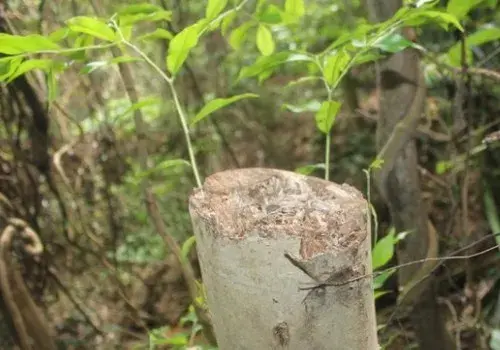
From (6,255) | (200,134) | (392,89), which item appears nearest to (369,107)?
(200,134)

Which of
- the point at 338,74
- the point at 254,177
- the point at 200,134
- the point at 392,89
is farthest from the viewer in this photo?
the point at 200,134

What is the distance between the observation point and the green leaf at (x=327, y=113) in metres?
Answer: 0.73

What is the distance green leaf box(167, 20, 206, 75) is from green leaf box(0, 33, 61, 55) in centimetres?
13

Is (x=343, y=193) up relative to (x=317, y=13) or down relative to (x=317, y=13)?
down

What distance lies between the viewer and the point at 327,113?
0.75 metres

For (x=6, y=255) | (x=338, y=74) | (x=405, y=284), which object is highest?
(x=338, y=74)

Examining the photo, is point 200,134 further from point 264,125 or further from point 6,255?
point 6,255

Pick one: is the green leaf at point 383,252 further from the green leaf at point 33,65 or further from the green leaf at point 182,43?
the green leaf at point 33,65

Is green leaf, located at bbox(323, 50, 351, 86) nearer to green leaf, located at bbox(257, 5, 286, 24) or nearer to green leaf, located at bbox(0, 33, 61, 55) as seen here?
green leaf, located at bbox(257, 5, 286, 24)

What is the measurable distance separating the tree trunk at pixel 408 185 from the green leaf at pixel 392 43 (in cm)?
29

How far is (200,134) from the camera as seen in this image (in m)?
2.39

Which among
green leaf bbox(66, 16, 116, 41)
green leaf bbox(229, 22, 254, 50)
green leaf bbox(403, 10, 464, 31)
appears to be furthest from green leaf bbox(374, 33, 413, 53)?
green leaf bbox(66, 16, 116, 41)

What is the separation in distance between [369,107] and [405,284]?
67.0 inches

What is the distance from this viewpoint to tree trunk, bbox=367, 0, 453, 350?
105cm
